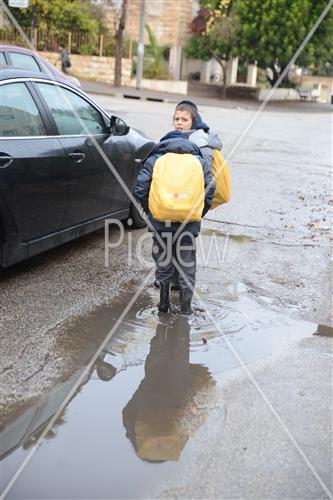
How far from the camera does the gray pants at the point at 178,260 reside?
16.6 feet

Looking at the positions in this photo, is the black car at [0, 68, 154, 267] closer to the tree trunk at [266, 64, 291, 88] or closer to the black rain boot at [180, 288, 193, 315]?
the black rain boot at [180, 288, 193, 315]

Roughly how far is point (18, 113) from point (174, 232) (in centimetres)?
167

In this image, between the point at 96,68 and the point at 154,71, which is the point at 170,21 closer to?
the point at 154,71

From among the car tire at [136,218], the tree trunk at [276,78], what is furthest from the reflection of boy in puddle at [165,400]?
the tree trunk at [276,78]

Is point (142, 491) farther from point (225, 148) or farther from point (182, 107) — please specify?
point (225, 148)

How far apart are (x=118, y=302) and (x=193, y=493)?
8.22 feet

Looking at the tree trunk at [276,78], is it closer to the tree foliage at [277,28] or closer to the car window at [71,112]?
the tree foliage at [277,28]

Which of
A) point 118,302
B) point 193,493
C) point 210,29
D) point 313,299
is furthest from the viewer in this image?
point 210,29

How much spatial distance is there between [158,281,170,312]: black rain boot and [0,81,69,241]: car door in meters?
1.17

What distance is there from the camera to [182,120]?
5016 millimetres

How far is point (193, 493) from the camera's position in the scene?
304cm

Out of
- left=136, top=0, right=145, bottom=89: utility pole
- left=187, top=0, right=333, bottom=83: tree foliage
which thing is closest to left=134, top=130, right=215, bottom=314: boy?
left=136, top=0, right=145, bottom=89: utility pole

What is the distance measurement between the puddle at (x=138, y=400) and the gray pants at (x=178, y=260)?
0.30 meters

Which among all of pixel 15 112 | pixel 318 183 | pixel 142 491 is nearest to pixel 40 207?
pixel 15 112
